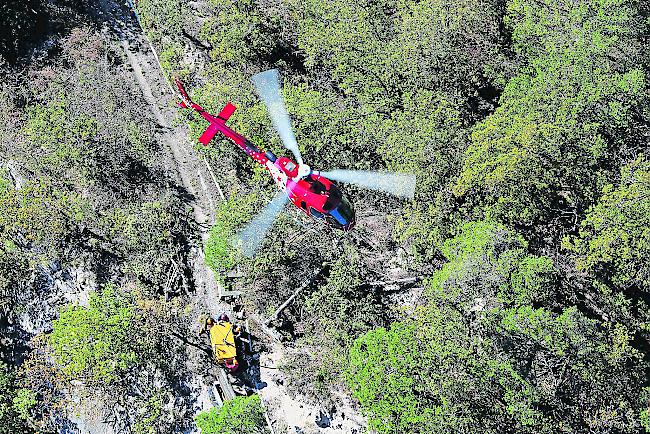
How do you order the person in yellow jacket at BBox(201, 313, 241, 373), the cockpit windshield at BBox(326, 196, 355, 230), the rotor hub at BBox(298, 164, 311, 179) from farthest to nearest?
the person in yellow jacket at BBox(201, 313, 241, 373), the cockpit windshield at BBox(326, 196, 355, 230), the rotor hub at BBox(298, 164, 311, 179)

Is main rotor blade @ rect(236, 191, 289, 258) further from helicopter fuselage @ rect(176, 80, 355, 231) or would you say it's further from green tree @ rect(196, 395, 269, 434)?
green tree @ rect(196, 395, 269, 434)

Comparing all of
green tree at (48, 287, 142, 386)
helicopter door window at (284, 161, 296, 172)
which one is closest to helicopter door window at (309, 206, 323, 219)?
helicopter door window at (284, 161, 296, 172)

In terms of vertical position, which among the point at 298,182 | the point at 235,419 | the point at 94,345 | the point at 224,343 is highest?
the point at 298,182

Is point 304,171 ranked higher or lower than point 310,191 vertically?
higher

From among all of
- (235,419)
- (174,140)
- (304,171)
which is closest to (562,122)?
(304,171)

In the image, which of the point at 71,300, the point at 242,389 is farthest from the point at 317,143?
the point at 71,300

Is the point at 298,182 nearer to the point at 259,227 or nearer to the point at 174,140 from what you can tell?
the point at 259,227

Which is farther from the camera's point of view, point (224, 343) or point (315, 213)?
point (224, 343)
